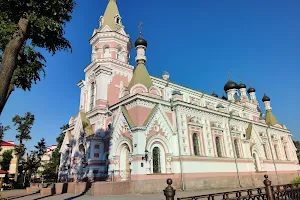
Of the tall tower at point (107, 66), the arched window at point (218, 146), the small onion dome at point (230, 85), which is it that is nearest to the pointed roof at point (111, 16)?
the tall tower at point (107, 66)

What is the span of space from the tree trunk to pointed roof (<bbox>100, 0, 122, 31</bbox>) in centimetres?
1726

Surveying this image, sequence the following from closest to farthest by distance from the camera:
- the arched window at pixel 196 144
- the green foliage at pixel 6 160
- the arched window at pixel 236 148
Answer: the arched window at pixel 196 144 → the arched window at pixel 236 148 → the green foliage at pixel 6 160

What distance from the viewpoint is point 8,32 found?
28.5 feet

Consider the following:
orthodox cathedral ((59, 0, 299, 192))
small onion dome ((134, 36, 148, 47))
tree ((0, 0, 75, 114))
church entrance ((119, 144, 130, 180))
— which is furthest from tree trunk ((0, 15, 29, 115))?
small onion dome ((134, 36, 148, 47))

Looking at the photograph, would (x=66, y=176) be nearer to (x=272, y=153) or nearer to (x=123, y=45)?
(x=123, y=45)

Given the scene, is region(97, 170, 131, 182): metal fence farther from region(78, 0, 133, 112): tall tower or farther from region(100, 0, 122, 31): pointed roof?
region(100, 0, 122, 31): pointed roof

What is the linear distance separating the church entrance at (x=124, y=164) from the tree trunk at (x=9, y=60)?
36.9ft

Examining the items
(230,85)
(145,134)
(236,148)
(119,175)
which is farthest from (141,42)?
(230,85)

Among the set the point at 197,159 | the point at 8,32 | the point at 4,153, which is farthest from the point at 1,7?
the point at 4,153

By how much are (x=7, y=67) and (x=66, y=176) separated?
1817 centimetres

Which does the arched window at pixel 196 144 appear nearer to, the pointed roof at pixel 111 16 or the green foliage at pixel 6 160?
the pointed roof at pixel 111 16

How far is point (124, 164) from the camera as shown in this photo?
58.8 feet

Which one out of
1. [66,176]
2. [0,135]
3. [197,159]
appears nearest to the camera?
[197,159]

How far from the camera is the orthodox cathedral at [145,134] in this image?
17141 mm
